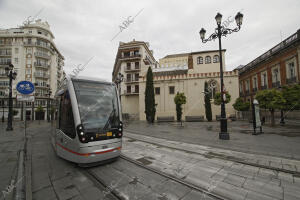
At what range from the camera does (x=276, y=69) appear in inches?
826

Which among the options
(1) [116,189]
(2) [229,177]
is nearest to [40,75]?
(1) [116,189]

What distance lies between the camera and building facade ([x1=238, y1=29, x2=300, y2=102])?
1753 centimetres

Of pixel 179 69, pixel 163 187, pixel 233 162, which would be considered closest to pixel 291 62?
pixel 179 69

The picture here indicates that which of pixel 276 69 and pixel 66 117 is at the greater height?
pixel 276 69

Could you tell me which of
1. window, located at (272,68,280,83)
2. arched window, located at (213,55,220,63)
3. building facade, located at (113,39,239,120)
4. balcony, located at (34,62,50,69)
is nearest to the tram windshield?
building facade, located at (113,39,239,120)

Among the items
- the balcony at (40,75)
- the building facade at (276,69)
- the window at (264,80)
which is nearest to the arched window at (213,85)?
the building facade at (276,69)

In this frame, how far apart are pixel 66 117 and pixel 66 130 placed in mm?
402

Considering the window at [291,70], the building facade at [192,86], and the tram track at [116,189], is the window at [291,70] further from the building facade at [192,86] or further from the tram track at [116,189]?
the tram track at [116,189]

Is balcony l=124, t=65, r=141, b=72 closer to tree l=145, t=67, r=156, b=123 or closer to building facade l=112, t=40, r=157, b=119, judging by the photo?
building facade l=112, t=40, r=157, b=119

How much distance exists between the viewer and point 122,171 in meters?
3.63

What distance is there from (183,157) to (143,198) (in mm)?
2702

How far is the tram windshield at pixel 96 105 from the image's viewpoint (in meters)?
3.64

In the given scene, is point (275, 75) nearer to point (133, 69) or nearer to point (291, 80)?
point (291, 80)

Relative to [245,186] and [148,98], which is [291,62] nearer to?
[148,98]
